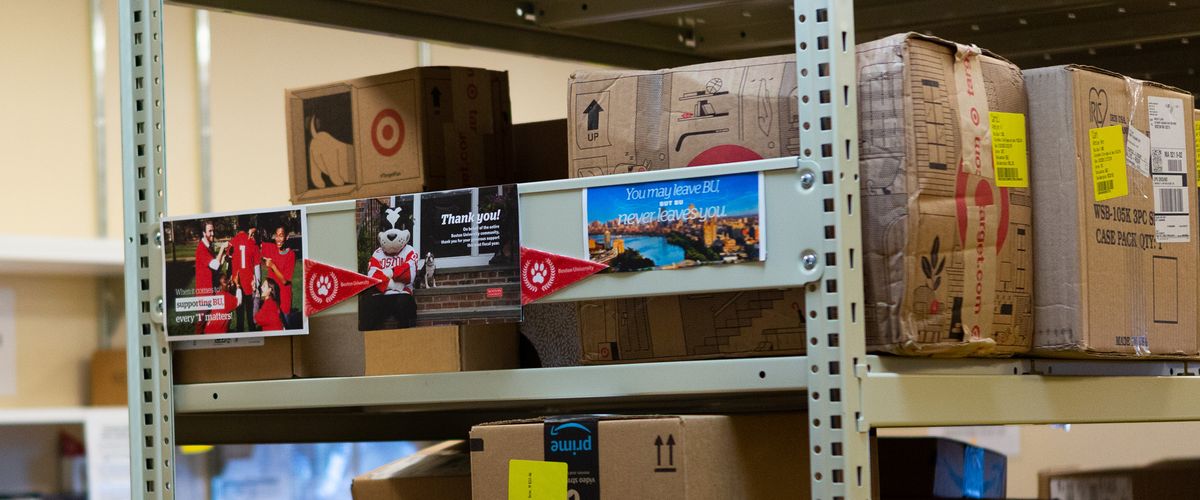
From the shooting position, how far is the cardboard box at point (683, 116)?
4.43ft

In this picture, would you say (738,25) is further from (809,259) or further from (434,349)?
(809,259)

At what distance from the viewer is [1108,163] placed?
147 centimetres

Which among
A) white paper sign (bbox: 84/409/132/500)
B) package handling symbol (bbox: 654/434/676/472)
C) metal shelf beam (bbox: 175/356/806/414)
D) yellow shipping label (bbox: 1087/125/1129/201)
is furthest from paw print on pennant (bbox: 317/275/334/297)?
white paper sign (bbox: 84/409/132/500)

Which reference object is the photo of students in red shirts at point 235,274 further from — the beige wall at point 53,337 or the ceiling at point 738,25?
the beige wall at point 53,337

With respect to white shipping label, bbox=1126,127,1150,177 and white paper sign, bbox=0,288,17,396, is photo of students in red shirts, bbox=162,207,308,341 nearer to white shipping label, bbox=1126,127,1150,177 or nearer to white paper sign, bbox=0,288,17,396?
white shipping label, bbox=1126,127,1150,177

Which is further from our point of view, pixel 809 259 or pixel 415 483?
pixel 415 483

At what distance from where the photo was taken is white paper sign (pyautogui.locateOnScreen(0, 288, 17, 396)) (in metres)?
4.19

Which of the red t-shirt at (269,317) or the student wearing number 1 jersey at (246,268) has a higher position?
the student wearing number 1 jersey at (246,268)

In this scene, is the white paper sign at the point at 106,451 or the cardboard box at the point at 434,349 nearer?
the cardboard box at the point at 434,349

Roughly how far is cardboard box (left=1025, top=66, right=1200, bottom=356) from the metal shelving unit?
0.25ft

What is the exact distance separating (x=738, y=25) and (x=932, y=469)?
846mm

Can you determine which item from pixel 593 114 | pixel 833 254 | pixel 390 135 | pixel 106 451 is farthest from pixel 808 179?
pixel 106 451

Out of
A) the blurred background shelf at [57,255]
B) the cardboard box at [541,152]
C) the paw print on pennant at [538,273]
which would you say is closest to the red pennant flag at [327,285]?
the paw print on pennant at [538,273]

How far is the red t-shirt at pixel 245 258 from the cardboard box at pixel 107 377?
289 centimetres
